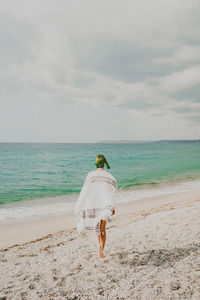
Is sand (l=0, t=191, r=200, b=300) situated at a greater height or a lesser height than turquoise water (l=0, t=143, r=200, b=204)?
greater

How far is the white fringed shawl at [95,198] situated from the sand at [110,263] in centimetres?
94

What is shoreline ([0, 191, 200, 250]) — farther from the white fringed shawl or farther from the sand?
the white fringed shawl

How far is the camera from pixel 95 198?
4891 mm

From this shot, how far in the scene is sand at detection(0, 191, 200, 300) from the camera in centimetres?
Answer: 380

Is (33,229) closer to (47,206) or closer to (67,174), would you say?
(47,206)

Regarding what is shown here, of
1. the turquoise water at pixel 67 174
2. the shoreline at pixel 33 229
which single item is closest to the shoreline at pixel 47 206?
the shoreline at pixel 33 229

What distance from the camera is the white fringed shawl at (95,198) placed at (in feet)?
15.7

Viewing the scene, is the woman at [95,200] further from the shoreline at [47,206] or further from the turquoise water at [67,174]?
the turquoise water at [67,174]

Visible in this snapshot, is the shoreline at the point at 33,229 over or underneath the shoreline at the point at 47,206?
over

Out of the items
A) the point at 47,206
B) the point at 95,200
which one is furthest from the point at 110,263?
the point at 47,206

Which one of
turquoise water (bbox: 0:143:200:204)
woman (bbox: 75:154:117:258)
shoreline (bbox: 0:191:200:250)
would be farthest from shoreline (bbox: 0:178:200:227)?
woman (bbox: 75:154:117:258)

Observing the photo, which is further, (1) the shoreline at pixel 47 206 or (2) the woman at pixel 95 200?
(1) the shoreline at pixel 47 206

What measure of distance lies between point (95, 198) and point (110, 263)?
59.3 inches

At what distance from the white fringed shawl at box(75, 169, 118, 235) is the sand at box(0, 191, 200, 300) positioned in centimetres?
94
